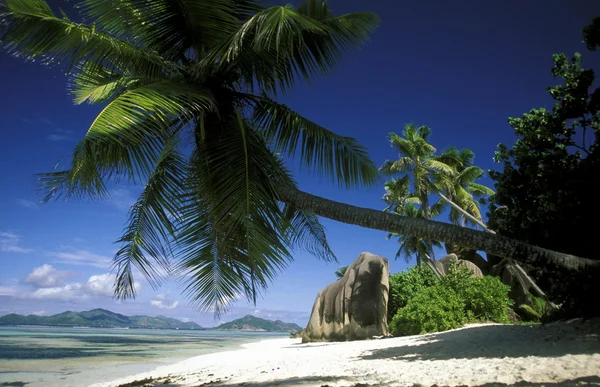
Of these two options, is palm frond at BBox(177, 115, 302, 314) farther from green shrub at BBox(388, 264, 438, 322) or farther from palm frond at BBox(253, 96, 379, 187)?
green shrub at BBox(388, 264, 438, 322)

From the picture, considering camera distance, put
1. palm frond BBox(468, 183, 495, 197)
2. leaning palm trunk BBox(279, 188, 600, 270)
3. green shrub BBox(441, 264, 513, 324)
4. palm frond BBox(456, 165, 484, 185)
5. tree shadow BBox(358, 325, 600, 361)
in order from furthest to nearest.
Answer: palm frond BBox(468, 183, 495, 197)
palm frond BBox(456, 165, 484, 185)
green shrub BBox(441, 264, 513, 324)
tree shadow BBox(358, 325, 600, 361)
leaning palm trunk BBox(279, 188, 600, 270)

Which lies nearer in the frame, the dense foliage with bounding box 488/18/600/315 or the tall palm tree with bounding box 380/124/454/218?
the dense foliage with bounding box 488/18/600/315

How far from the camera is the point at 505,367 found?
6.66 metres

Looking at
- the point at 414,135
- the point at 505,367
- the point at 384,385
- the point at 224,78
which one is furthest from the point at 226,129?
the point at 414,135

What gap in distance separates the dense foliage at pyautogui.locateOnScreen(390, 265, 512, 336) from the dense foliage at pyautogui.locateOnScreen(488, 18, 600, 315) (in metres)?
5.39

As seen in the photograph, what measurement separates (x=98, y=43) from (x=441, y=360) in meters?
8.48

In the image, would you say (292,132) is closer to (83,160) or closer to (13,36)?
(83,160)

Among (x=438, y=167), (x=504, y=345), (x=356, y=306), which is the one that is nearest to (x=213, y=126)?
(x=504, y=345)

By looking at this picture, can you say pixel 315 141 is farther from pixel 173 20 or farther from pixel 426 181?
pixel 426 181

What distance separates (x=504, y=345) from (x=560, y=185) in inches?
154

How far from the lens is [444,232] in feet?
16.5

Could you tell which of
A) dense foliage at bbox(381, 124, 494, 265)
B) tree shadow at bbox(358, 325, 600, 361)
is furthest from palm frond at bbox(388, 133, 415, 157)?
tree shadow at bbox(358, 325, 600, 361)


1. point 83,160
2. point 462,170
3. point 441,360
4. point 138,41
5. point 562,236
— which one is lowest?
point 441,360

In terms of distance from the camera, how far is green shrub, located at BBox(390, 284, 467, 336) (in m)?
15.2
